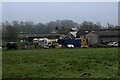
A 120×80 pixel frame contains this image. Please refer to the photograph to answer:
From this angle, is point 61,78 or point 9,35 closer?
point 61,78

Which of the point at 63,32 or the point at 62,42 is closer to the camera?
the point at 62,42

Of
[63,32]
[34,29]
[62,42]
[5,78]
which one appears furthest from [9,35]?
[5,78]

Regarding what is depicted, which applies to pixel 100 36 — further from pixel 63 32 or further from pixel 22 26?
pixel 22 26

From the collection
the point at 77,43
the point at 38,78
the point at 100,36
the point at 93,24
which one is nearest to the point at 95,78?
the point at 38,78

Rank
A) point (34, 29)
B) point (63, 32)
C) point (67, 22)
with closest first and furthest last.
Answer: point (63, 32) < point (34, 29) < point (67, 22)

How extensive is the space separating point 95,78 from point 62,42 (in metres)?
49.9

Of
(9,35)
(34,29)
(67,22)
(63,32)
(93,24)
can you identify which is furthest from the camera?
(67,22)

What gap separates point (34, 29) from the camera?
9856cm

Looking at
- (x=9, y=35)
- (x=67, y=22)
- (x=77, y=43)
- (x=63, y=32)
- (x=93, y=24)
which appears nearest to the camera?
(x=77, y=43)

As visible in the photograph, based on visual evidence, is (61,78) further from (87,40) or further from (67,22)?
(67,22)

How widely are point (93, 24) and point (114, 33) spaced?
130 ft

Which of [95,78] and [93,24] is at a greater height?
[93,24]

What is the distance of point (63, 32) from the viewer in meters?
88.0

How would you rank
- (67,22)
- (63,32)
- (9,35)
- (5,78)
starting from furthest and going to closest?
(67,22) < (63,32) < (9,35) < (5,78)
